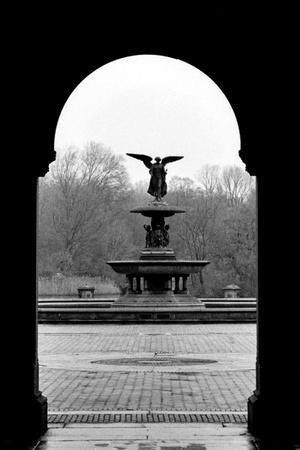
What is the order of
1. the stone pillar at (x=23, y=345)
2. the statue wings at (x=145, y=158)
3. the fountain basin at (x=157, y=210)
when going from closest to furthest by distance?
the stone pillar at (x=23, y=345) → the statue wings at (x=145, y=158) → the fountain basin at (x=157, y=210)

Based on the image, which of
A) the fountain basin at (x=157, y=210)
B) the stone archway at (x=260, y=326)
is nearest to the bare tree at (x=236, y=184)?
the fountain basin at (x=157, y=210)

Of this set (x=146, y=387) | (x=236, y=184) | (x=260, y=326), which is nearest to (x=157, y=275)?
(x=146, y=387)

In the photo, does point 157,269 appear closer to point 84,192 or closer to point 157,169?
point 157,169

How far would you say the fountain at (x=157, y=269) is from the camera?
1371 inches

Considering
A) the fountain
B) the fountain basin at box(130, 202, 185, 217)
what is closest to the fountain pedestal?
the fountain

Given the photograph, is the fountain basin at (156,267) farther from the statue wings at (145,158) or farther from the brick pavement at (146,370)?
the brick pavement at (146,370)

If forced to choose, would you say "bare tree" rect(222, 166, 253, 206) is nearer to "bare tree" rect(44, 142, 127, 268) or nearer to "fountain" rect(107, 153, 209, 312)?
"bare tree" rect(44, 142, 127, 268)

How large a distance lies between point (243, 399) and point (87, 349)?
8986mm

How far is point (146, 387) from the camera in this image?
14.5 metres

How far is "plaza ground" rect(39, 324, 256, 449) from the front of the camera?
10.4 metres

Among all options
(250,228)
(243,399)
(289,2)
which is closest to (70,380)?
(243,399)

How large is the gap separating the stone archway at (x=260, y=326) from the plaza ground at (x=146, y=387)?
0.34m

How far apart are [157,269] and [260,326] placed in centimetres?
2428

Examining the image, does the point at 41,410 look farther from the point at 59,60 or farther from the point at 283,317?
the point at 59,60
